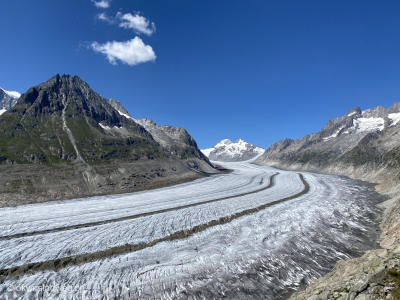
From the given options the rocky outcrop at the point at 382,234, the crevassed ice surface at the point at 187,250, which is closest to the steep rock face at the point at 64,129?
the crevassed ice surface at the point at 187,250

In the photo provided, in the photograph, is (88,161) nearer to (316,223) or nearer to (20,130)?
(20,130)

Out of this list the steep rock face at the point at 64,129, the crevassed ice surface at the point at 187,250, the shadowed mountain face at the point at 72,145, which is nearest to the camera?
the crevassed ice surface at the point at 187,250

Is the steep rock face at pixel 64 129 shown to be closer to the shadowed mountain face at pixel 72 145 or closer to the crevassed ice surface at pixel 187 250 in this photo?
the shadowed mountain face at pixel 72 145

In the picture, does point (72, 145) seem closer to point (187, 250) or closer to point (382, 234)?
point (187, 250)

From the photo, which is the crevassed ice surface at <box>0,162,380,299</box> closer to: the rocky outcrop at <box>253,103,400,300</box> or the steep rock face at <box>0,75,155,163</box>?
the rocky outcrop at <box>253,103,400,300</box>

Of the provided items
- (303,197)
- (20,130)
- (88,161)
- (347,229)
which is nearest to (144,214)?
(347,229)

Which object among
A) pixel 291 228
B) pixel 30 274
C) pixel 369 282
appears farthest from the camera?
pixel 291 228
